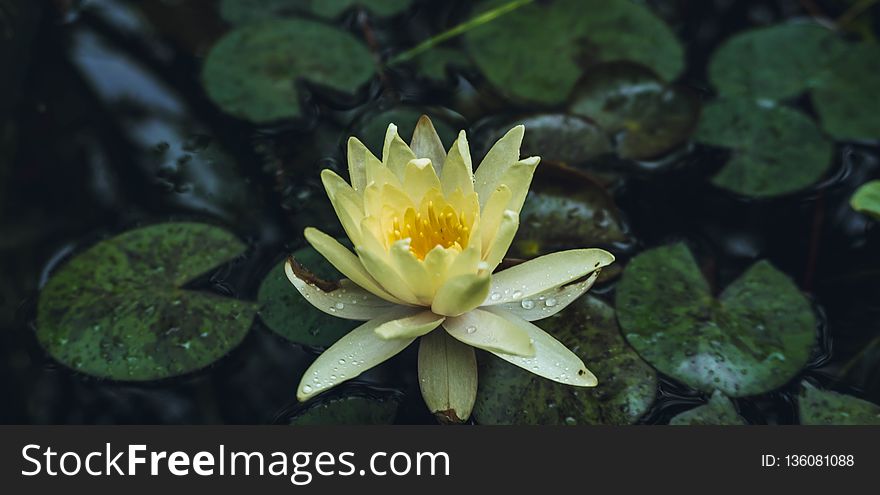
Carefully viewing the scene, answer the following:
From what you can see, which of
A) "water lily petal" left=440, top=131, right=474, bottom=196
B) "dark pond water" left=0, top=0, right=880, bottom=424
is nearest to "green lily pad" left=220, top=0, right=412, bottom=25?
"dark pond water" left=0, top=0, right=880, bottom=424

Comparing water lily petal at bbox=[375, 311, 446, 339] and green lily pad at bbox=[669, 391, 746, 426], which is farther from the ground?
water lily petal at bbox=[375, 311, 446, 339]

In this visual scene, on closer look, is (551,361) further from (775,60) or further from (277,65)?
(775,60)

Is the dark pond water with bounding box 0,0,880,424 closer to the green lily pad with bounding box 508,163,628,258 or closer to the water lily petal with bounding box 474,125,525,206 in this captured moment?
the green lily pad with bounding box 508,163,628,258

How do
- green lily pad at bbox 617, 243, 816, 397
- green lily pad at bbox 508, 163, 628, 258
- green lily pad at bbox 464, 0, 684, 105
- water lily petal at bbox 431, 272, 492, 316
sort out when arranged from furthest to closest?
1. green lily pad at bbox 464, 0, 684, 105
2. green lily pad at bbox 508, 163, 628, 258
3. green lily pad at bbox 617, 243, 816, 397
4. water lily petal at bbox 431, 272, 492, 316

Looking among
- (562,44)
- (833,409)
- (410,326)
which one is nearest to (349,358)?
(410,326)

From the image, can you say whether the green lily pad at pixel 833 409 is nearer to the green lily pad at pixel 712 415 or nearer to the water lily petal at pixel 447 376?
the green lily pad at pixel 712 415

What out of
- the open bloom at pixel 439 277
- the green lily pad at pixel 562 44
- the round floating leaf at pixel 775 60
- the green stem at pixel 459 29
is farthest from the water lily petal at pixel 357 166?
the round floating leaf at pixel 775 60

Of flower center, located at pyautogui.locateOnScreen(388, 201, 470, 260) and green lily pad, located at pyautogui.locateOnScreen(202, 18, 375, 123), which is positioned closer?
flower center, located at pyautogui.locateOnScreen(388, 201, 470, 260)
